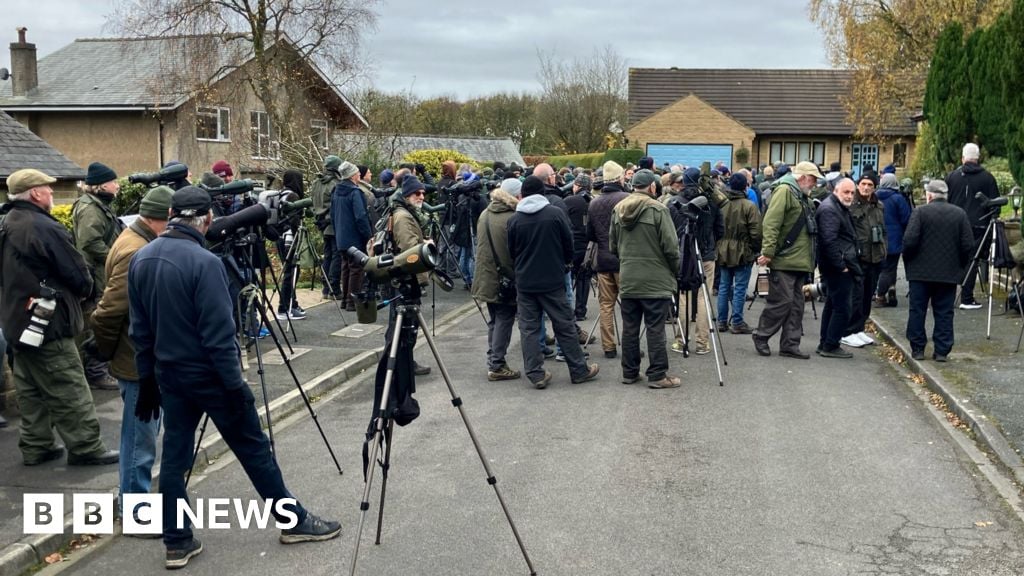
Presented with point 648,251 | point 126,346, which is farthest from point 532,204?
point 126,346

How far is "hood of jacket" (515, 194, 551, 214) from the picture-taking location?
9.77 metres

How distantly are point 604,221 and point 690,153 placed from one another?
43370 mm

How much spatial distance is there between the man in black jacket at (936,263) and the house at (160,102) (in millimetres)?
24412

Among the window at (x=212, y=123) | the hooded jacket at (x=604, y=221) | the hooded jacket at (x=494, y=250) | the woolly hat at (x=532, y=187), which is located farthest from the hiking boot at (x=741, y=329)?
the window at (x=212, y=123)

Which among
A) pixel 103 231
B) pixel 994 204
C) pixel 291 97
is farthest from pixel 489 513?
pixel 291 97

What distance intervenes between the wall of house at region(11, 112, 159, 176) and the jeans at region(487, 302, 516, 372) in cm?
2869

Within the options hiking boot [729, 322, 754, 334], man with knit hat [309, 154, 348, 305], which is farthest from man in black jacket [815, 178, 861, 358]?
man with knit hat [309, 154, 348, 305]

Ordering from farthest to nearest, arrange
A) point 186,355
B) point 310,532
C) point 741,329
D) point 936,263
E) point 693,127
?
1. point 693,127
2. point 741,329
3. point 936,263
4. point 310,532
5. point 186,355

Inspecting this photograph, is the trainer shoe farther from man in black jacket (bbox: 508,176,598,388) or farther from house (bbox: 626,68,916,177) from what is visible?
house (bbox: 626,68,916,177)

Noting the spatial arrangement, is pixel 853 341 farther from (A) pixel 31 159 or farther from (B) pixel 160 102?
(B) pixel 160 102

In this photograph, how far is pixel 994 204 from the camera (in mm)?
12789

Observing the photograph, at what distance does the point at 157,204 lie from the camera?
6.03 m

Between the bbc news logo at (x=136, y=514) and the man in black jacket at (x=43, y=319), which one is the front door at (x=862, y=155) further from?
the bbc news logo at (x=136, y=514)

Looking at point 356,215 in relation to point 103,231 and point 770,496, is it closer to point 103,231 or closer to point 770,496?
point 103,231
